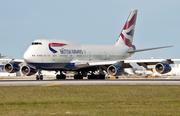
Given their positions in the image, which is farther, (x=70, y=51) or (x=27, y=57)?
(x=70, y=51)

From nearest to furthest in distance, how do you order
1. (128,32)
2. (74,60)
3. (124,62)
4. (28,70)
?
(124,62) → (74,60) → (28,70) → (128,32)

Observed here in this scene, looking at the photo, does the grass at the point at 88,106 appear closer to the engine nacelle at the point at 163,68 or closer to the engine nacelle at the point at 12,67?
the engine nacelle at the point at 163,68

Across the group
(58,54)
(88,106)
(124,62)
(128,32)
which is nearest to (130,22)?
(128,32)

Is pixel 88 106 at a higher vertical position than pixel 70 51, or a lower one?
lower

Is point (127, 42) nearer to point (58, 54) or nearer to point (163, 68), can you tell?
point (58, 54)

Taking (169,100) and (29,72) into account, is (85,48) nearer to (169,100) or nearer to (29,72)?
(29,72)

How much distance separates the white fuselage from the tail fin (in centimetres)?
615

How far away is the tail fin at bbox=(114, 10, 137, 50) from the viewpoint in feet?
191

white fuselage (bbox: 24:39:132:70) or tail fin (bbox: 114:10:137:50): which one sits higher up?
tail fin (bbox: 114:10:137:50)

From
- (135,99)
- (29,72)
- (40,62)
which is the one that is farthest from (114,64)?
(135,99)

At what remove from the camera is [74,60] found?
47.6 meters

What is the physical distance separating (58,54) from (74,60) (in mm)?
3094

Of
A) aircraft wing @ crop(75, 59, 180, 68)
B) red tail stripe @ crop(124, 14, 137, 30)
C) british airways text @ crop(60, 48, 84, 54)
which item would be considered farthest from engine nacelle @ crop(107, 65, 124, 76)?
red tail stripe @ crop(124, 14, 137, 30)

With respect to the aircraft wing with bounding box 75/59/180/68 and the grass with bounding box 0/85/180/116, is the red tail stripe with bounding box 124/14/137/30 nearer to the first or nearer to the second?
the aircraft wing with bounding box 75/59/180/68
